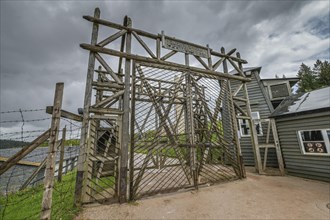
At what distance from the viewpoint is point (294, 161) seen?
24.7ft

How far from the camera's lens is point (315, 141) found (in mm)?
6887

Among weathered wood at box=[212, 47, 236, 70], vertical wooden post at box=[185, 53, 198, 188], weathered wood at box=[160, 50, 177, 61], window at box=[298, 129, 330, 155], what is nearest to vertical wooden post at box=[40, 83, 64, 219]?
weathered wood at box=[160, 50, 177, 61]

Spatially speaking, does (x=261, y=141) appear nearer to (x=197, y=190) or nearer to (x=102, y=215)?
(x=197, y=190)

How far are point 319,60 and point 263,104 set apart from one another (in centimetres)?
3501

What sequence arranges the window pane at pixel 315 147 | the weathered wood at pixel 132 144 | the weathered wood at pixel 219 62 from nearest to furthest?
the weathered wood at pixel 132 144
the window pane at pixel 315 147
the weathered wood at pixel 219 62

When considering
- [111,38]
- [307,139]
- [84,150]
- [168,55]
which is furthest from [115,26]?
[307,139]

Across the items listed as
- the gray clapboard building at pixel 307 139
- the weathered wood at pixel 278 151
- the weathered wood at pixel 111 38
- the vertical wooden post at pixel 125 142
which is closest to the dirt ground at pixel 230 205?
the vertical wooden post at pixel 125 142

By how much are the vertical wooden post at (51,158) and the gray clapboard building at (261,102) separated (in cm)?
1091

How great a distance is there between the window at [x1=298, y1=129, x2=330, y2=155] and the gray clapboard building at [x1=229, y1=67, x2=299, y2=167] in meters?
2.57

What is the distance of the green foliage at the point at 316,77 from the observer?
89.0 feet

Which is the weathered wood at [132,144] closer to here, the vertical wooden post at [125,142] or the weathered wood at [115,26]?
the vertical wooden post at [125,142]

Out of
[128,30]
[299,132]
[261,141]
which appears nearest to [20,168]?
[128,30]

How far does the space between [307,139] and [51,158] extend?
31.8 feet

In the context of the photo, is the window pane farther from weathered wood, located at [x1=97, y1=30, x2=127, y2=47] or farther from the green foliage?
the green foliage
